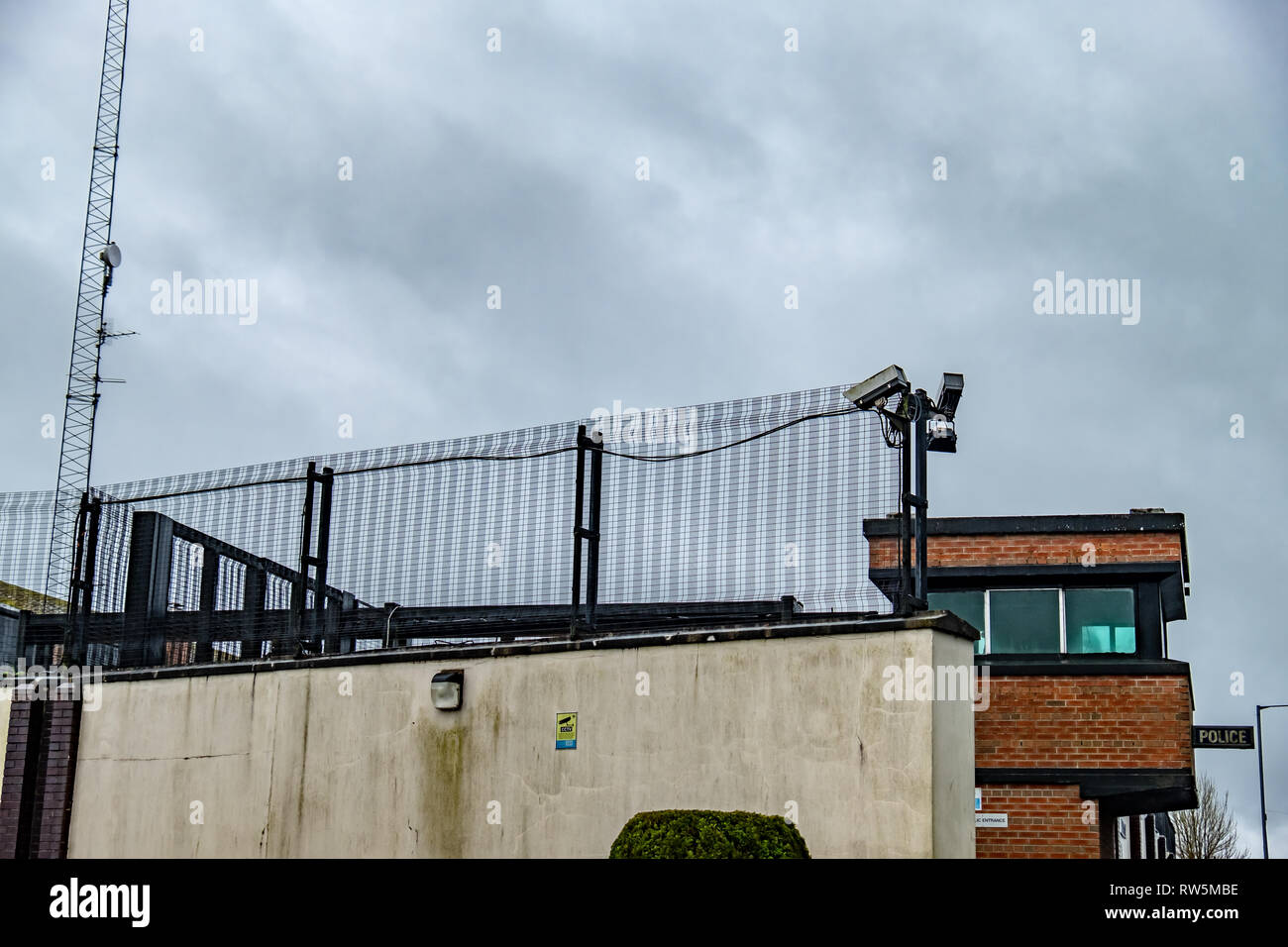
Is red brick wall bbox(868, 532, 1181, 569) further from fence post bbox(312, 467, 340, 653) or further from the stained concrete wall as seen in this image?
the stained concrete wall

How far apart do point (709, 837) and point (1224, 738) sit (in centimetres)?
1399

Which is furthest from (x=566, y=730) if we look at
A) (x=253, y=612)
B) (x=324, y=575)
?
(x=253, y=612)

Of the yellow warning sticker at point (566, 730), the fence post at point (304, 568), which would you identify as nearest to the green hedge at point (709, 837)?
the yellow warning sticker at point (566, 730)

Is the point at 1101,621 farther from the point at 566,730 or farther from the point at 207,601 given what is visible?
the point at 207,601

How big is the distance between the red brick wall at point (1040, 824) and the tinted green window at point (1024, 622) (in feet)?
6.57

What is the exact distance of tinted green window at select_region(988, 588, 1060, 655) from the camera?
61.8ft

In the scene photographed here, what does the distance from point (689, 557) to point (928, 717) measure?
2285mm

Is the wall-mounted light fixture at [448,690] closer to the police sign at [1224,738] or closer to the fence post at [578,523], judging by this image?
the fence post at [578,523]

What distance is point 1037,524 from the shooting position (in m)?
18.9

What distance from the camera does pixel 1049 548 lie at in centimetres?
1884

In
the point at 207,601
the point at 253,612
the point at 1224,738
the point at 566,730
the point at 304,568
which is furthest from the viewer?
the point at 1224,738

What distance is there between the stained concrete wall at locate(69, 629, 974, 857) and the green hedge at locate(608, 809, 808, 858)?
0.55m
